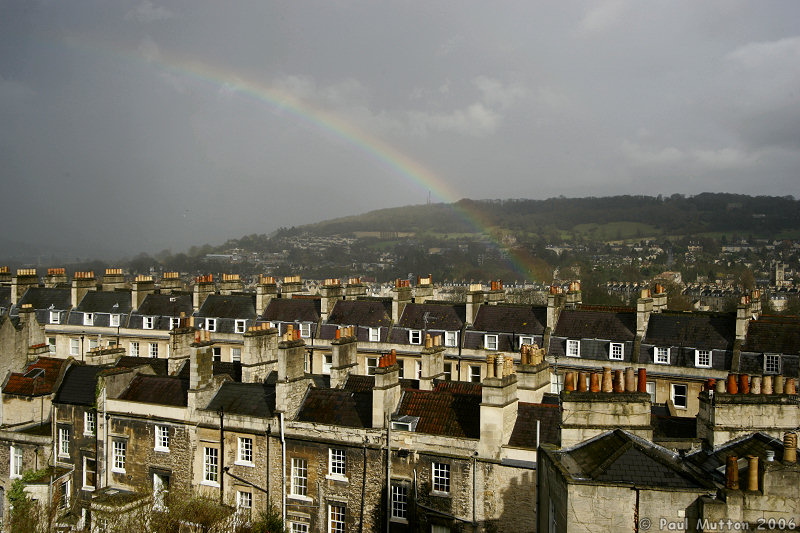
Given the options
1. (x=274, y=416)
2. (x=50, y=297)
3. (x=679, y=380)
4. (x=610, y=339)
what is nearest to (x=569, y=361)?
(x=610, y=339)

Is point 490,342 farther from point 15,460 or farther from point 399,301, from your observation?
point 15,460

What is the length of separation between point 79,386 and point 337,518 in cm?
1371

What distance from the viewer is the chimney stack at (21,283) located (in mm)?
58406

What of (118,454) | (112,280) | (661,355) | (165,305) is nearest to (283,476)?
(118,454)

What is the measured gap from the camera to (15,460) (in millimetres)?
29922

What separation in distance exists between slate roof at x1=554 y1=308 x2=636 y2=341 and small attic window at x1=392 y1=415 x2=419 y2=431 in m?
21.9

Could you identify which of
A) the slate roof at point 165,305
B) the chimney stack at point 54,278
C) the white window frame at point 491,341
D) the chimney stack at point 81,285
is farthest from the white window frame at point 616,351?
the chimney stack at point 54,278

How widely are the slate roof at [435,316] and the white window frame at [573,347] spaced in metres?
7.22

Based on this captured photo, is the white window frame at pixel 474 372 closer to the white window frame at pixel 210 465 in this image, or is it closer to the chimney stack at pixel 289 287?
the chimney stack at pixel 289 287

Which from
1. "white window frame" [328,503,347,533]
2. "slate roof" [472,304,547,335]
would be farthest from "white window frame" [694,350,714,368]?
"white window frame" [328,503,347,533]

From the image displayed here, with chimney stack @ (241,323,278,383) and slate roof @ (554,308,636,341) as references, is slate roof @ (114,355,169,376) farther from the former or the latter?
slate roof @ (554,308,636,341)

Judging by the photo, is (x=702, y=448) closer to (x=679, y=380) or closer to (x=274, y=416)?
(x=274, y=416)

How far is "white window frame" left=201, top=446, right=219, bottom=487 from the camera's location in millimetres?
26156

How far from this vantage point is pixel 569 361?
42.8m
